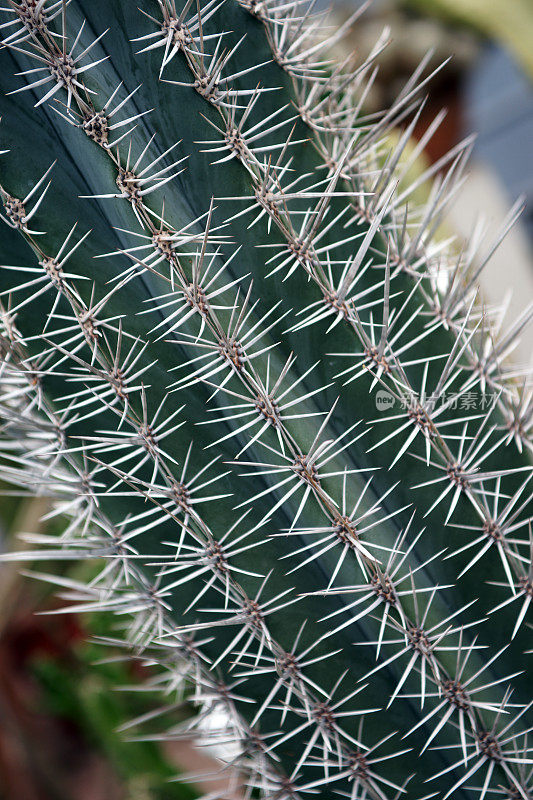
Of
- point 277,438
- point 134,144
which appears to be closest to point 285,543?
point 277,438

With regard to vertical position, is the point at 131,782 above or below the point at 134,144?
below

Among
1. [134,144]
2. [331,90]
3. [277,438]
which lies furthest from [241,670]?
[331,90]

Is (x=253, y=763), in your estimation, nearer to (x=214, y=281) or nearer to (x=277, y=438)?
→ (x=277, y=438)

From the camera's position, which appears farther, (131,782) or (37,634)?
(37,634)

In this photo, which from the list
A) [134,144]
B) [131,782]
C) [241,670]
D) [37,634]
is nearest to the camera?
[134,144]

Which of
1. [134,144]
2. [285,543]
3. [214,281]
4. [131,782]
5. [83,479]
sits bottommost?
[131,782]

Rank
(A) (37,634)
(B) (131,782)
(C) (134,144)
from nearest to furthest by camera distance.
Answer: (C) (134,144) < (B) (131,782) < (A) (37,634)

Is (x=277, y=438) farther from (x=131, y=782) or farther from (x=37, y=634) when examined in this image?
(x=37, y=634)
